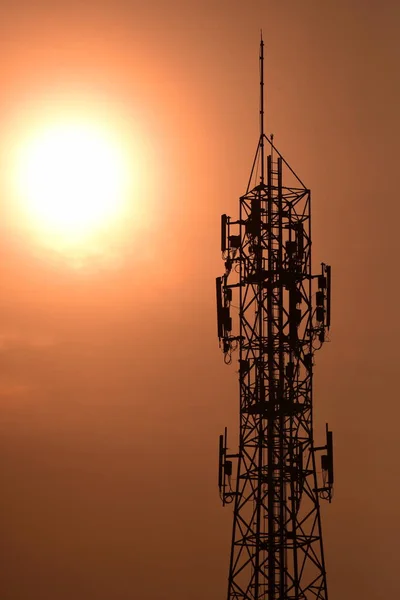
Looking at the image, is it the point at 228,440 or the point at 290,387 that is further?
the point at 228,440

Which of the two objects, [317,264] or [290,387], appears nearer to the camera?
[290,387]

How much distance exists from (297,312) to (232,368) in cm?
967

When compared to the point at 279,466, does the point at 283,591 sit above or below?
below

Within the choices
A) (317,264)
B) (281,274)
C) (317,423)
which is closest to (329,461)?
(281,274)

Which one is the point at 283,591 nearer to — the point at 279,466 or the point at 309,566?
the point at 279,466

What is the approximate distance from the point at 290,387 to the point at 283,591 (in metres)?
5.63

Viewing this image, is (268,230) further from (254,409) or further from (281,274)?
(254,409)

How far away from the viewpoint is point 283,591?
25.6m

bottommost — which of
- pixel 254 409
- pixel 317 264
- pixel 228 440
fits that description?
pixel 254 409

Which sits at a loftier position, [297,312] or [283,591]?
[297,312]

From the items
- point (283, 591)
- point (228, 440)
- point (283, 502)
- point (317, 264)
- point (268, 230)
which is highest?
point (317, 264)

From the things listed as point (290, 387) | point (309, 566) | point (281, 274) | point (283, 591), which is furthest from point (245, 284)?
point (309, 566)

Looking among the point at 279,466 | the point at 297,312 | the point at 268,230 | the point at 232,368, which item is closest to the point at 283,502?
the point at 279,466

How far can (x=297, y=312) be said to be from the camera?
25.4 metres
